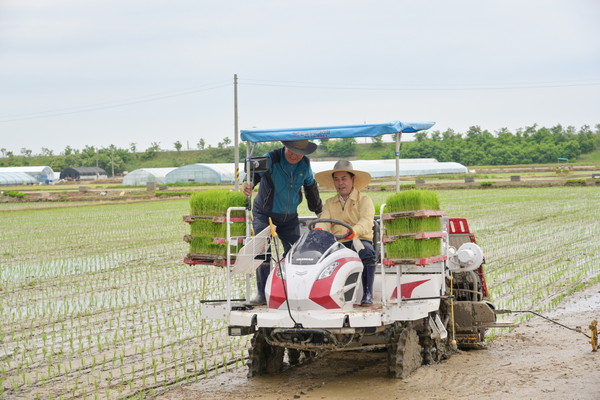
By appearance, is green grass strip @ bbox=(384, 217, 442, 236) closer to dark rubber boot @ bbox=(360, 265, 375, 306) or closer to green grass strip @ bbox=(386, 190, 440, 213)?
green grass strip @ bbox=(386, 190, 440, 213)

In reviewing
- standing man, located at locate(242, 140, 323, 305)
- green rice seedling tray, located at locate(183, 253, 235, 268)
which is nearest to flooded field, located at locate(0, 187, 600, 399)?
green rice seedling tray, located at locate(183, 253, 235, 268)

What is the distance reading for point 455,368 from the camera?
8.70 m

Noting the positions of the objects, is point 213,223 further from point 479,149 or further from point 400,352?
point 479,149

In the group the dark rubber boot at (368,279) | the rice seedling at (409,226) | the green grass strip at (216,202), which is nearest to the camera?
the rice seedling at (409,226)

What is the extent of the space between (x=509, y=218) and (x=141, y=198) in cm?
2755

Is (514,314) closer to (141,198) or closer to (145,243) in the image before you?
(145,243)

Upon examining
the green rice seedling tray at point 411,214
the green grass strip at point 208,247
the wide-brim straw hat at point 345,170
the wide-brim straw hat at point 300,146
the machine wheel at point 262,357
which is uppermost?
the wide-brim straw hat at point 300,146

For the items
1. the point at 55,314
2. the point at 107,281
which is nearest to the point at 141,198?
the point at 107,281

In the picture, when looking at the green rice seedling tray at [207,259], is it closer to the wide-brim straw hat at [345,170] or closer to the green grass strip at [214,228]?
the green grass strip at [214,228]

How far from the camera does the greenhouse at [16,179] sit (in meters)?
87.0

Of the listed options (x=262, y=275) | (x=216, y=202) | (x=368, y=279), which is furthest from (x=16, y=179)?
(x=368, y=279)

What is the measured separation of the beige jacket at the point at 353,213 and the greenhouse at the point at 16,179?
8265 centimetres

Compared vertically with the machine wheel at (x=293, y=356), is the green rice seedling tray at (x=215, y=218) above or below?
above

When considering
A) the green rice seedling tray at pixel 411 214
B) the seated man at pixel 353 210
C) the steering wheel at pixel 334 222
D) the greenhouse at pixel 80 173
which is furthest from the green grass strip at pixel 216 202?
the greenhouse at pixel 80 173
